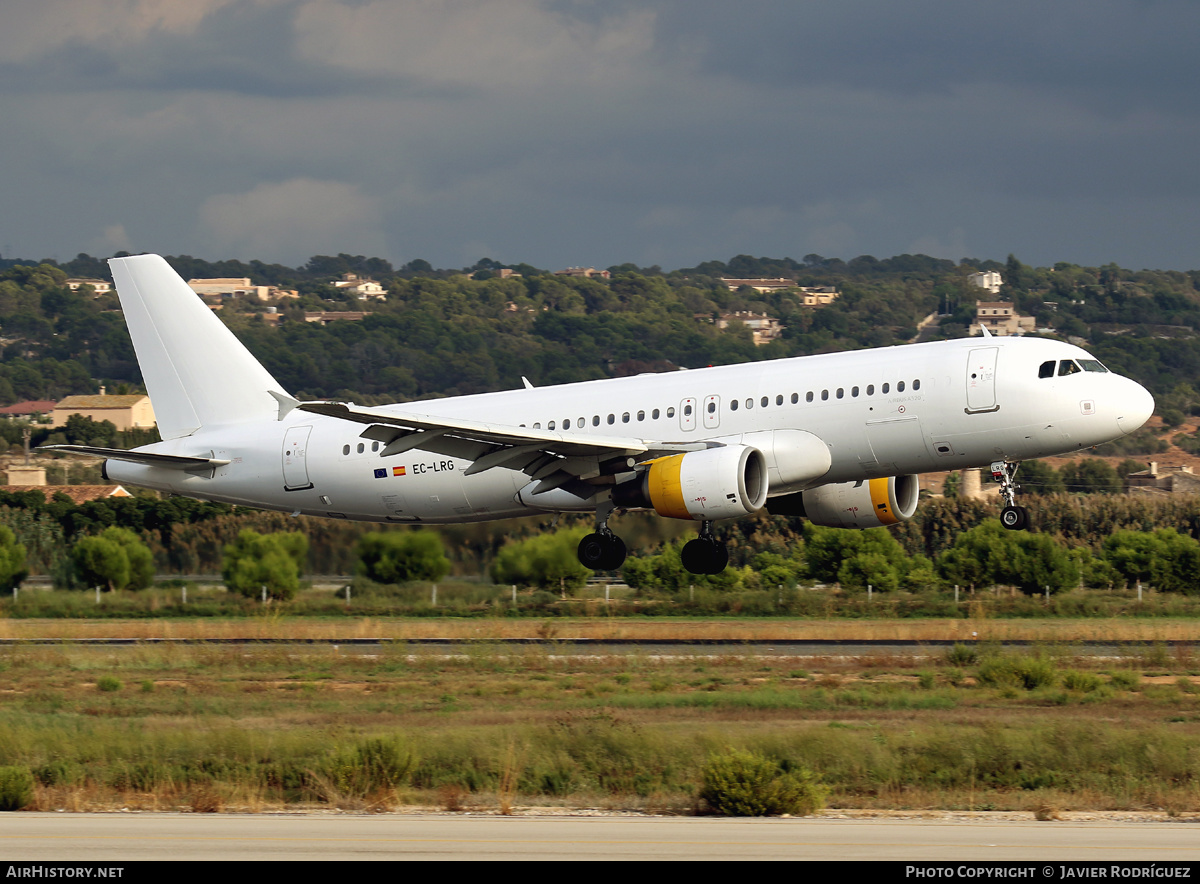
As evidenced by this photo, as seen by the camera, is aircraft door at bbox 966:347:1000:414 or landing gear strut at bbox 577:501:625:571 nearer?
aircraft door at bbox 966:347:1000:414

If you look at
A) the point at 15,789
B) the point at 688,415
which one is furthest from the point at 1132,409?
the point at 15,789

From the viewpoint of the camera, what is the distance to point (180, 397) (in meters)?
42.5

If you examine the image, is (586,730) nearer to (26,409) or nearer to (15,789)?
(15,789)

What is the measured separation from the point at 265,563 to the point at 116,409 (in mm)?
88760

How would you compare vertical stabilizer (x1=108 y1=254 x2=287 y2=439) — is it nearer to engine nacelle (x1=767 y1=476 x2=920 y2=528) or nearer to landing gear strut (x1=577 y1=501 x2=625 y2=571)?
landing gear strut (x1=577 y1=501 x2=625 y2=571)

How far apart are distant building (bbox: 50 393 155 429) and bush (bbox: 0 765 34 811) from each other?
4399 inches

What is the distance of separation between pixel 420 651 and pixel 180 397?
970 cm

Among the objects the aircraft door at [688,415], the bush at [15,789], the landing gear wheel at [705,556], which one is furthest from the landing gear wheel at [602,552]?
the bush at [15,789]

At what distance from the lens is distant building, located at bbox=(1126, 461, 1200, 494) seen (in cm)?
10681

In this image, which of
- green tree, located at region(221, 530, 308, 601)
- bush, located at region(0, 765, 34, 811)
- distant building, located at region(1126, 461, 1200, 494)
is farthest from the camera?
distant building, located at region(1126, 461, 1200, 494)

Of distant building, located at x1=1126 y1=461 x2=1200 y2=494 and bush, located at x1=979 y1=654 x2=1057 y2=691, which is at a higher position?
distant building, located at x1=1126 y1=461 x2=1200 y2=494

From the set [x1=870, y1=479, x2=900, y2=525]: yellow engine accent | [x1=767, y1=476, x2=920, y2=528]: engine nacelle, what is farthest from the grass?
[x1=870, y1=479, x2=900, y2=525]: yellow engine accent

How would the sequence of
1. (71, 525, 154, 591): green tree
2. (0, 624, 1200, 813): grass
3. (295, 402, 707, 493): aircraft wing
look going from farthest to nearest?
(71, 525, 154, 591): green tree → (295, 402, 707, 493): aircraft wing → (0, 624, 1200, 813): grass
